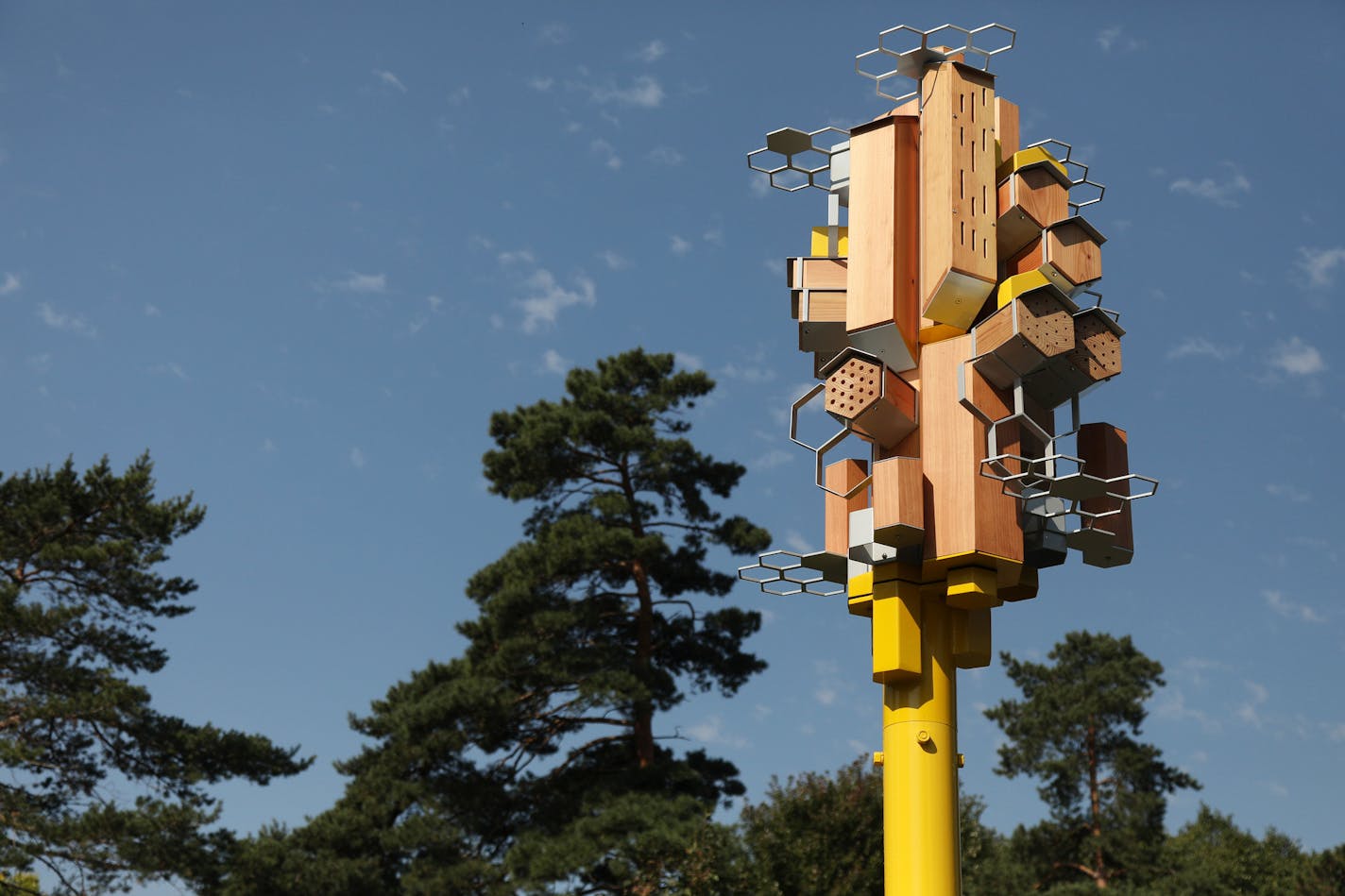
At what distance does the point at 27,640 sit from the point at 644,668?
931 cm

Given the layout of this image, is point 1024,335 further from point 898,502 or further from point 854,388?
point 898,502

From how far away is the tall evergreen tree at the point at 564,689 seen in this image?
23.2 metres

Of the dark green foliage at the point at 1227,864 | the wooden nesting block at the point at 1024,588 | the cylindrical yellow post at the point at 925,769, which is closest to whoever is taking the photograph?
the cylindrical yellow post at the point at 925,769

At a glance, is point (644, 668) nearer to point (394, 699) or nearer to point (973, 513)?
point (394, 699)

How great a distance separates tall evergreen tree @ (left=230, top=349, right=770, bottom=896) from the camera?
23.2 m

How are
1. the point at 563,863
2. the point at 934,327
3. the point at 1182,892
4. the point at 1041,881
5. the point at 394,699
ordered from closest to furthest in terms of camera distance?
the point at 934,327
the point at 563,863
the point at 394,699
the point at 1182,892
the point at 1041,881

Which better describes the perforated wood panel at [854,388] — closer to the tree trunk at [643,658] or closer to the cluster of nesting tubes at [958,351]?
the cluster of nesting tubes at [958,351]

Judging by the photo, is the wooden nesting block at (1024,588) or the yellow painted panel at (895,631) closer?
the yellow painted panel at (895,631)

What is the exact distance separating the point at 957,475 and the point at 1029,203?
2.12 meters

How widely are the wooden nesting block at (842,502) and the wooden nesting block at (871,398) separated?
367mm

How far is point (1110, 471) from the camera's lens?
34.6 feet

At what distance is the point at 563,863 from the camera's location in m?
22.3

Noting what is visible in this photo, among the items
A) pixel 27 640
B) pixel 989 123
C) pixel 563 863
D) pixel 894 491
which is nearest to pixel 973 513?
pixel 894 491

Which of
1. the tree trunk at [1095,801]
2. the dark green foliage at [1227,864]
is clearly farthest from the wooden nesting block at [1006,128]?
the tree trunk at [1095,801]
